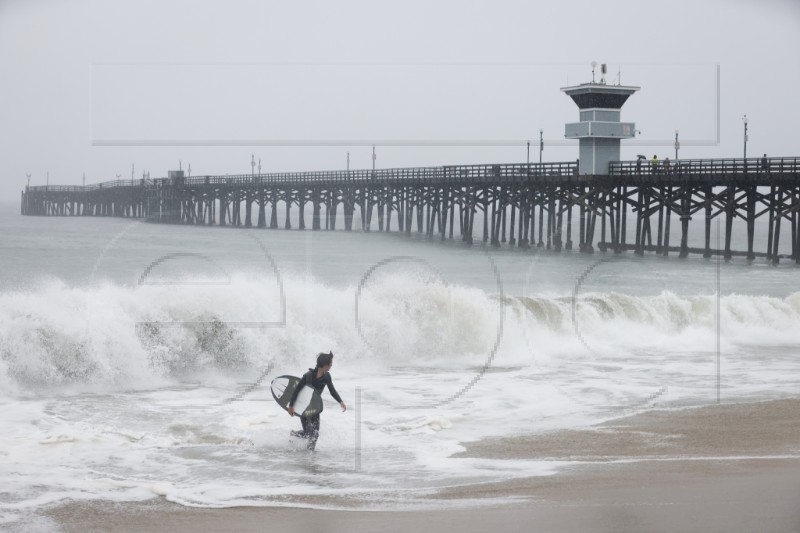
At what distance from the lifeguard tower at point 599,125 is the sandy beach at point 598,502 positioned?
3866 centimetres

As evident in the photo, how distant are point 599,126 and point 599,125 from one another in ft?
0.19

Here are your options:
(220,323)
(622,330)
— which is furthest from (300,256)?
(220,323)

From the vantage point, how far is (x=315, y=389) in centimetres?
975

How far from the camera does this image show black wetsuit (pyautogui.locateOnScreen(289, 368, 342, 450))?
31.9 feet

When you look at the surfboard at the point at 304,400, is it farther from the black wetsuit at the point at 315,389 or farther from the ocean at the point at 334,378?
the ocean at the point at 334,378

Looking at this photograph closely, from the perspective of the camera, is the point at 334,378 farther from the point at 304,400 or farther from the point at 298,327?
the point at 304,400

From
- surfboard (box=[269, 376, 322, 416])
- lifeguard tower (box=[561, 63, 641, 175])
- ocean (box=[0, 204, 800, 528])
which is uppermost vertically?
lifeguard tower (box=[561, 63, 641, 175])

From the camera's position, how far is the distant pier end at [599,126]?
48.6 meters

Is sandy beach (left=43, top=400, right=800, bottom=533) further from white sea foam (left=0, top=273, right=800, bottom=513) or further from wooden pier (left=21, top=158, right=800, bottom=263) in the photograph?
wooden pier (left=21, top=158, right=800, bottom=263)

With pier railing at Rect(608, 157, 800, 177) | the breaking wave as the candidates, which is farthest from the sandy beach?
pier railing at Rect(608, 157, 800, 177)

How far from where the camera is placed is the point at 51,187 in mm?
136750

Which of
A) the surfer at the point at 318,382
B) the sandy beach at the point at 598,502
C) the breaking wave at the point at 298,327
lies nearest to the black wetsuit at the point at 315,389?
the surfer at the point at 318,382

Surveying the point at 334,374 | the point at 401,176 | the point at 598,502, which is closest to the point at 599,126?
the point at 401,176

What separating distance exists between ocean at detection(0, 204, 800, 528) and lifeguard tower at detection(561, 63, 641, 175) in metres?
23.8
